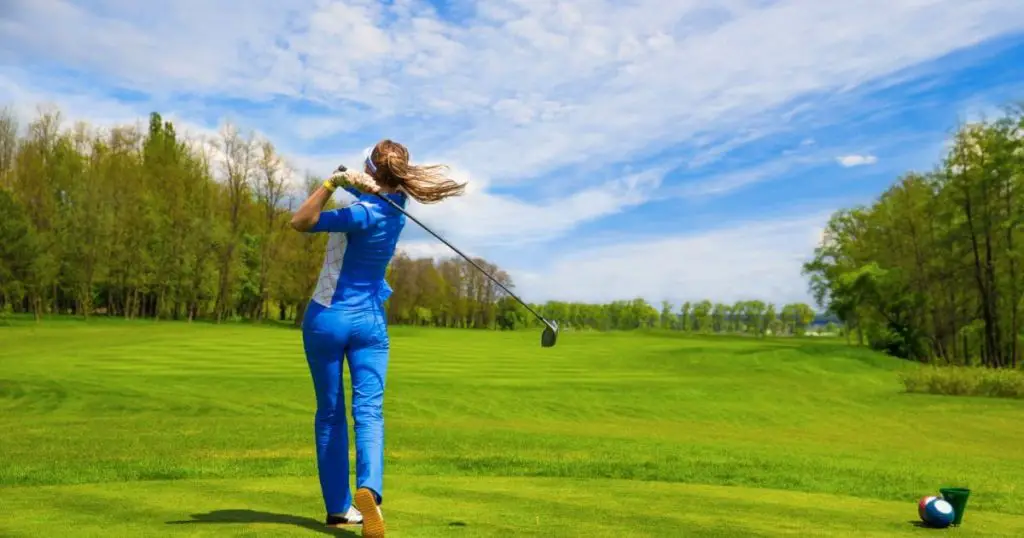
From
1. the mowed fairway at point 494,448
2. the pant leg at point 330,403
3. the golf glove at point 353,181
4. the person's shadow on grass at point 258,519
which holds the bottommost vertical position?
the mowed fairway at point 494,448

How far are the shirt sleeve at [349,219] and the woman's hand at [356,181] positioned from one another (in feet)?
0.32

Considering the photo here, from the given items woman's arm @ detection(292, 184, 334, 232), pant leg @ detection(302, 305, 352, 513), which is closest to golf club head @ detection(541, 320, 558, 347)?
pant leg @ detection(302, 305, 352, 513)

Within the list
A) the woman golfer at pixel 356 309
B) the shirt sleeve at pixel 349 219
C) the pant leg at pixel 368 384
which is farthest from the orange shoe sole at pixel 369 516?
the shirt sleeve at pixel 349 219

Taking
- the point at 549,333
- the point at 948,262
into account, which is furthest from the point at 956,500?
the point at 948,262

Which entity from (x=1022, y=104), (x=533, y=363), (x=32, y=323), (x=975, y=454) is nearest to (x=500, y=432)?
(x=975, y=454)

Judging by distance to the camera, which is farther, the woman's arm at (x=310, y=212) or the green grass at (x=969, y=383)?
the green grass at (x=969, y=383)

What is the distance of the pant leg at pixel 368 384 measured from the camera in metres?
4.90

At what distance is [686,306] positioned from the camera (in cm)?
12656

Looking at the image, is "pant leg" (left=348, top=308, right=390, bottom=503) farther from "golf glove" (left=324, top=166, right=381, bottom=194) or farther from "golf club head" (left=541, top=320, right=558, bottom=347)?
"golf club head" (left=541, top=320, right=558, bottom=347)

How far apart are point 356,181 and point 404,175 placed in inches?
13.2

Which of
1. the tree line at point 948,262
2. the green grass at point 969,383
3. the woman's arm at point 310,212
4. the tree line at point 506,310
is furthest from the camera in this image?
the tree line at point 506,310

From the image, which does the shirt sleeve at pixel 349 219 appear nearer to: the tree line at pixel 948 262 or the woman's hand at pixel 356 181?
the woman's hand at pixel 356 181

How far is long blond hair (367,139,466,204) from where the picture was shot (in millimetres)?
5070

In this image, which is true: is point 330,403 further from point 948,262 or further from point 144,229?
point 144,229
